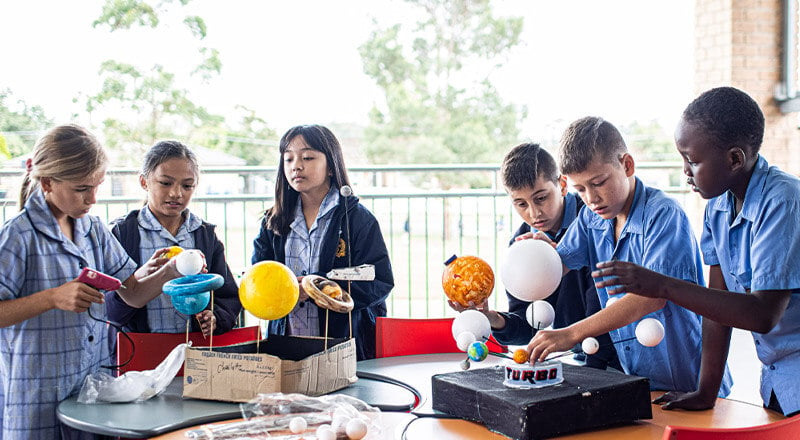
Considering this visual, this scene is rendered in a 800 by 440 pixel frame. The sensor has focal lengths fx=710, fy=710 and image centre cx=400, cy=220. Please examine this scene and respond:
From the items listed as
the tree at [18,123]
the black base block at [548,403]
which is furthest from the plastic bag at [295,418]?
the tree at [18,123]

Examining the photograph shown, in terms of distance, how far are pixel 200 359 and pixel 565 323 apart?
1330mm

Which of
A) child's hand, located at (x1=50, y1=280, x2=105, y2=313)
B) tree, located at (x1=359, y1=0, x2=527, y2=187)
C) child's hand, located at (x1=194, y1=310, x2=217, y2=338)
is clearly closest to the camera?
child's hand, located at (x1=50, y1=280, x2=105, y2=313)

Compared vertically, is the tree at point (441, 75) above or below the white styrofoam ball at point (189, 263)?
above

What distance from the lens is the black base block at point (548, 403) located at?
1.58 meters

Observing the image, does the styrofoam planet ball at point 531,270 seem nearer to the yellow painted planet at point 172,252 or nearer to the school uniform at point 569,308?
the school uniform at point 569,308

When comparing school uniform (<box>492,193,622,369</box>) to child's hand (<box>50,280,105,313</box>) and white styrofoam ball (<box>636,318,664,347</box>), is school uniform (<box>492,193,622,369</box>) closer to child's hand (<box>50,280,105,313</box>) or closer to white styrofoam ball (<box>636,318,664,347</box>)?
white styrofoam ball (<box>636,318,664,347</box>)

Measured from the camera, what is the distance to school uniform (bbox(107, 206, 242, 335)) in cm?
273

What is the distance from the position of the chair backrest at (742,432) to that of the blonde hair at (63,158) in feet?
6.22

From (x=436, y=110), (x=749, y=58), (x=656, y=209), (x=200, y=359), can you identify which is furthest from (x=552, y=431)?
(x=436, y=110)

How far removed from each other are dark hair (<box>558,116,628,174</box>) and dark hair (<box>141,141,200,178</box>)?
1.50m

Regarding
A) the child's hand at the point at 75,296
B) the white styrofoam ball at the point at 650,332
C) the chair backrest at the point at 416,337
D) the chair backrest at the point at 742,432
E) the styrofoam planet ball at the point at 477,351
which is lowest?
the chair backrest at the point at 416,337

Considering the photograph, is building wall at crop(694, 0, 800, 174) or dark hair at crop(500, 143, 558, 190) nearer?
dark hair at crop(500, 143, 558, 190)

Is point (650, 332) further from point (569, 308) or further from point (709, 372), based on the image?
point (569, 308)

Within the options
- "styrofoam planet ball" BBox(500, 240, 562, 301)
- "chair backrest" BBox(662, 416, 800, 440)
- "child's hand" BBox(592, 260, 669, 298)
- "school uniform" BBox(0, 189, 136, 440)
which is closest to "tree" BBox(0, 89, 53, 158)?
"school uniform" BBox(0, 189, 136, 440)
